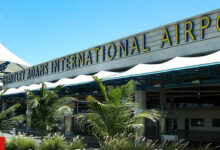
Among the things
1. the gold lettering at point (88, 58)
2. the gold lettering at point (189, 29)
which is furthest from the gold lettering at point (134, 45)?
the gold lettering at point (88, 58)

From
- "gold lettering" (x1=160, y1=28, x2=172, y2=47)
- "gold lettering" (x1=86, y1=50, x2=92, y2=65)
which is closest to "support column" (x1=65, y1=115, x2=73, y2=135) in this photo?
"gold lettering" (x1=86, y1=50, x2=92, y2=65)

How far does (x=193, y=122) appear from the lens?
29.2 m

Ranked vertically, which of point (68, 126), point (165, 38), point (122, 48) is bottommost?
point (68, 126)

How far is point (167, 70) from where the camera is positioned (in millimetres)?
16062

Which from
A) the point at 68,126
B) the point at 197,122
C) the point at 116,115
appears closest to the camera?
the point at 116,115

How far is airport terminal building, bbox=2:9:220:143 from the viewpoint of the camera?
1797cm

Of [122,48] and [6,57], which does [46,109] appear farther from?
[6,57]

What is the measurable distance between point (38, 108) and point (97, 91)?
11.3 meters

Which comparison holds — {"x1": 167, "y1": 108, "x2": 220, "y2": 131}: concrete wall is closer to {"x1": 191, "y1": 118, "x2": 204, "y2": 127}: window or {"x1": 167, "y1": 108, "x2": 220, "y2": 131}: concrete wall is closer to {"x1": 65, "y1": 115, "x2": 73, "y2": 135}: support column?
{"x1": 191, "y1": 118, "x2": 204, "y2": 127}: window

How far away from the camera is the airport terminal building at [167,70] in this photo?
1797 cm

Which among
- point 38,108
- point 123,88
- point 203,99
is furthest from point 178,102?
point 123,88

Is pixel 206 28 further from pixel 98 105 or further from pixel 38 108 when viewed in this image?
pixel 38 108

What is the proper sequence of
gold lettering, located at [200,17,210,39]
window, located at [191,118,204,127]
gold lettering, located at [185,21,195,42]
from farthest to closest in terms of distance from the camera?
window, located at [191,118,204,127]
gold lettering, located at [185,21,195,42]
gold lettering, located at [200,17,210,39]

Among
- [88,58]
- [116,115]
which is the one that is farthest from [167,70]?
[88,58]
